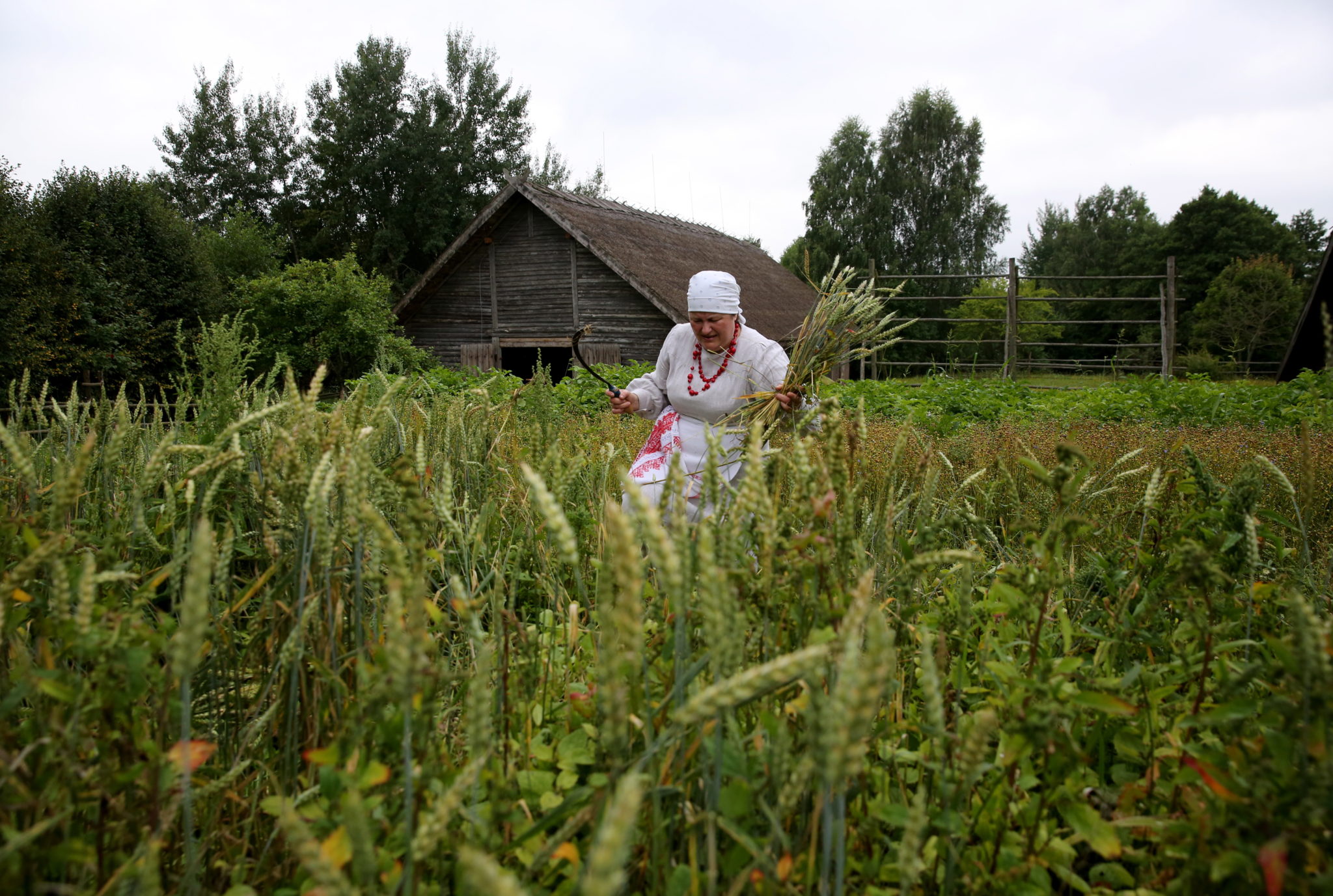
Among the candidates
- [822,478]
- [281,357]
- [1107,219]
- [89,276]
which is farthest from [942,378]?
[1107,219]

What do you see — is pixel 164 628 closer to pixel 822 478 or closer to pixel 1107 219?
pixel 822 478

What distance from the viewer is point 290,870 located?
48.8 inches

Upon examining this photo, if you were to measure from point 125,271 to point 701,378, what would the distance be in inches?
630

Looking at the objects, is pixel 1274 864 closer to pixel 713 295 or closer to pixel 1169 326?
pixel 713 295

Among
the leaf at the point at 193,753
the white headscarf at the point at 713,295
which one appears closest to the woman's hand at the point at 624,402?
the white headscarf at the point at 713,295

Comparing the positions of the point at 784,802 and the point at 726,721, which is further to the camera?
the point at 726,721

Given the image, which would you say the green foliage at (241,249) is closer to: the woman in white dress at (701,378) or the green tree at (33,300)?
the green tree at (33,300)

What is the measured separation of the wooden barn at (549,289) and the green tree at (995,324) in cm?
1137

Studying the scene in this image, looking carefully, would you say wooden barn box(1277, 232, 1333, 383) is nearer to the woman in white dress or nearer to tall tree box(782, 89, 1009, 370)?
the woman in white dress

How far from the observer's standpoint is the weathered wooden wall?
1630cm

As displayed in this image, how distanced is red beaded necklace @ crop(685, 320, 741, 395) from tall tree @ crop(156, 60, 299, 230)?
36.4 m

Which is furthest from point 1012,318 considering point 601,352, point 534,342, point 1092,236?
point 1092,236

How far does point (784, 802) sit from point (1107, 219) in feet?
197

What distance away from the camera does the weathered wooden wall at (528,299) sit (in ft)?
53.5
